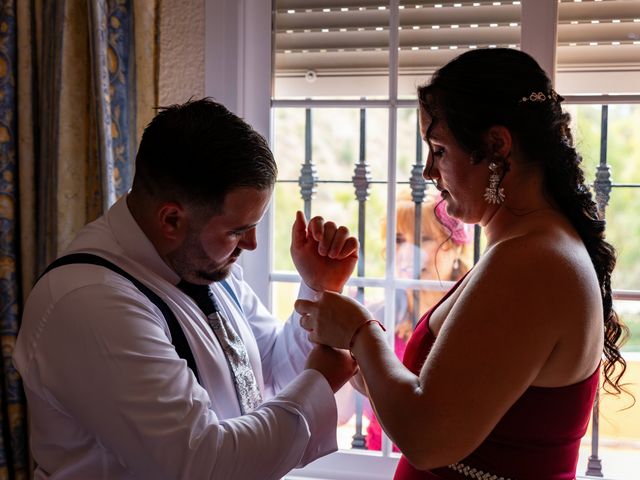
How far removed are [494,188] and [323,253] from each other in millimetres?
484

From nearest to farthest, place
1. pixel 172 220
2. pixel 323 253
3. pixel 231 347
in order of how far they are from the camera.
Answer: pixel 172 220 < pixel 231 347 < pixel 323 253

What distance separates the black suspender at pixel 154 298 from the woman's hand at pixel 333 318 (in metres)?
0.26

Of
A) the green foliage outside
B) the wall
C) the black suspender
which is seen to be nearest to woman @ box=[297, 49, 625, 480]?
the black suspender

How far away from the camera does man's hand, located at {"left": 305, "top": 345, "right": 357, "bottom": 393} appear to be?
1498 mm

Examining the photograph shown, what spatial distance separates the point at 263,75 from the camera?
7.46ft

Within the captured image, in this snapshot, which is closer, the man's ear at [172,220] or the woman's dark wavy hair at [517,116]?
the woman's dark wavy hair at [517,116]

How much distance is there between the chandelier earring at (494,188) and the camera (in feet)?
4.47

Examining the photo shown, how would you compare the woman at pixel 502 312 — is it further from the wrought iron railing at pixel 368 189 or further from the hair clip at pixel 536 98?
the wrought iron railing at pixel 368 189

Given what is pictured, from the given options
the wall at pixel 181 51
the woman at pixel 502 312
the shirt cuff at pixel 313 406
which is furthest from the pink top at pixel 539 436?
the wall at pixel 181 51

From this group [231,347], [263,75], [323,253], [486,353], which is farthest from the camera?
[263,75]

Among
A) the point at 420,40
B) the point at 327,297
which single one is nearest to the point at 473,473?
the point at 327,297

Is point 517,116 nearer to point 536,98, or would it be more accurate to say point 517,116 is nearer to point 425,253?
point 536,98

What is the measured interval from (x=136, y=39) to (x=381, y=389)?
4.17 ft

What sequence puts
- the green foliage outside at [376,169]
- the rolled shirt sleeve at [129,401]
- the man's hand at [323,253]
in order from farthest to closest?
the green foliage outside at [376,169]
the man's hand at [323,253]
the rolled shirt sleeve at [129,401]
